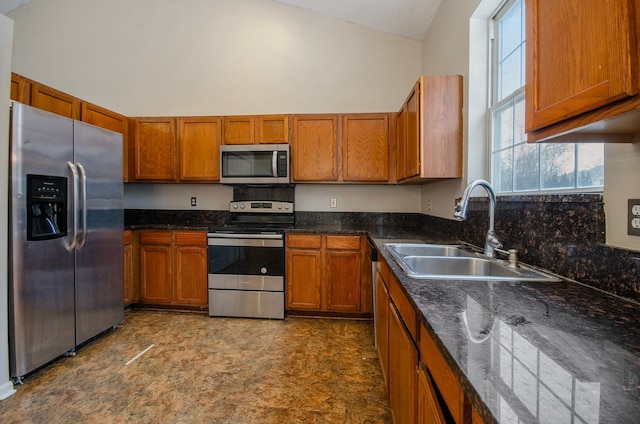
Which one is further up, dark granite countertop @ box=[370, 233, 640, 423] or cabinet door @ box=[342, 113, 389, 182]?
cabinet door @ box=[342, 113, 389, 182]

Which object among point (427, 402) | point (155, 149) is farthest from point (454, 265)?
point (155, 149)

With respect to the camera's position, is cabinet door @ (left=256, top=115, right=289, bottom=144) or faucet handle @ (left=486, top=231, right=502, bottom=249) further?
cabinet door @ (left=256, top=115, right=289, bottom=144)

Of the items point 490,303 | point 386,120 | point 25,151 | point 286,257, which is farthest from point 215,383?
point 386,120

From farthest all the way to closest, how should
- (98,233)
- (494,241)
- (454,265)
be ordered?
(98,233), (454,265), (494,241)

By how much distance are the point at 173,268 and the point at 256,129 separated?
1.69m

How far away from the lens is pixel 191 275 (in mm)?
2965

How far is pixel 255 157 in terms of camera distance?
9.87ft

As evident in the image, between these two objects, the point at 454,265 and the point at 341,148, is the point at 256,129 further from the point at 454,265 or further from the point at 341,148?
the point at 454,265

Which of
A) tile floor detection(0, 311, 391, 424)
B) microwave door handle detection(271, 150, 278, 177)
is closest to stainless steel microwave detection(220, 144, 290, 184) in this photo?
microwave door handle detection(271, 150, 278, 177)

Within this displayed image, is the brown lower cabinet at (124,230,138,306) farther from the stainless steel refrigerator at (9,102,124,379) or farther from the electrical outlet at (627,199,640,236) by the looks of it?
the electrical outlet at (627,199,640,236)

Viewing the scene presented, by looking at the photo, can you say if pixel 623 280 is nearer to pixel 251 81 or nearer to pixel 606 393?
pixel 606 393

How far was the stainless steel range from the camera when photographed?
112 inches

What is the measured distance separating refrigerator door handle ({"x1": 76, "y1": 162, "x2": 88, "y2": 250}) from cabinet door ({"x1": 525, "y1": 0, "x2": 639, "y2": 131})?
268cm

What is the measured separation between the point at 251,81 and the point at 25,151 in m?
2.25
